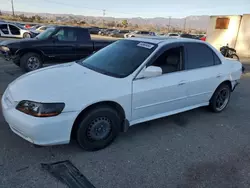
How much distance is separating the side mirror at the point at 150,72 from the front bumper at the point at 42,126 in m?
1.18

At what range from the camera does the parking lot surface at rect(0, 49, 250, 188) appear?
2.66m

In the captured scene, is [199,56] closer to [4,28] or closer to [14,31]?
[4,28]

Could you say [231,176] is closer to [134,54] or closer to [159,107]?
[159,107]

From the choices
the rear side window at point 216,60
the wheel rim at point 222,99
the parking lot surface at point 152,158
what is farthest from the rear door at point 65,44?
the wheel rim at point 222,99

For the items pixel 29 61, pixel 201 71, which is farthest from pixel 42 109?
pixel 29 61

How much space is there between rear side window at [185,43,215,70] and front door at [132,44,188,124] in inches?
7.8

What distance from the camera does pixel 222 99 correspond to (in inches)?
196

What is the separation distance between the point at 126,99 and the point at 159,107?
0.75 meters

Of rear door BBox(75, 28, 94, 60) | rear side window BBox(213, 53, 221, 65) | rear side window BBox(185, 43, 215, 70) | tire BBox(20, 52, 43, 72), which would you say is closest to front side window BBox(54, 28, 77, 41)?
rear door BBox(75, 28, 94, 60)

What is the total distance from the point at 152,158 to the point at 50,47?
19.5 ft

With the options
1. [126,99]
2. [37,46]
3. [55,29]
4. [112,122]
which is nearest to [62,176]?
[112,122]

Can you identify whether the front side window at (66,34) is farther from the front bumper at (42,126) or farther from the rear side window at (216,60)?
the front bumper at (42,126)

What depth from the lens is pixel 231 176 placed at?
287 cm

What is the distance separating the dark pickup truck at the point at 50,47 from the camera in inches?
284
